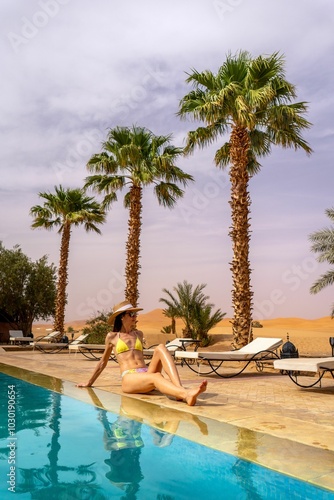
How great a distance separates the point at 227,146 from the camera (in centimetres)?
1827

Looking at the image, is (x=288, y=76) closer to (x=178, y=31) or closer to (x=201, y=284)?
(x=178, y=31)

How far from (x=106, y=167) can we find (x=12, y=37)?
371 inches

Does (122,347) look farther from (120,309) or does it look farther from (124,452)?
(124,452)

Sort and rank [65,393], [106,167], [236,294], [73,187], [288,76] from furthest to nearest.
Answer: [73,187] < [106,167] < [288,76] < [236,294] < [65,393]

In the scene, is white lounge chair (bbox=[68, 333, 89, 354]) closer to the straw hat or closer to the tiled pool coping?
the straw hat

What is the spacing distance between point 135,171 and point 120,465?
685 inches

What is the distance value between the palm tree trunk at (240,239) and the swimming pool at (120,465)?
900 centimetres

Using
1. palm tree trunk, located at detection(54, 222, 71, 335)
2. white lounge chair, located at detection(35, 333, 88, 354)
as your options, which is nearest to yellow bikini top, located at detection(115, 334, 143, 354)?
white lounge chair, located at detection(35, 333, 88, 354)

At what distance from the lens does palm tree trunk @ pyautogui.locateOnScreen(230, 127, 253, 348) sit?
46.0ft

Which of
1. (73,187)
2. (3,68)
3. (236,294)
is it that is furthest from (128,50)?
(73,187)

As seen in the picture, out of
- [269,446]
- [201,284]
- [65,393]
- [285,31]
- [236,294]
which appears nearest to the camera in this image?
[269,446]

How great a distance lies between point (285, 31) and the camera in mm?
10844

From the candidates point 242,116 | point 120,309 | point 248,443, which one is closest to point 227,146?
point 242,116

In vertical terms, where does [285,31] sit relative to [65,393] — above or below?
above
